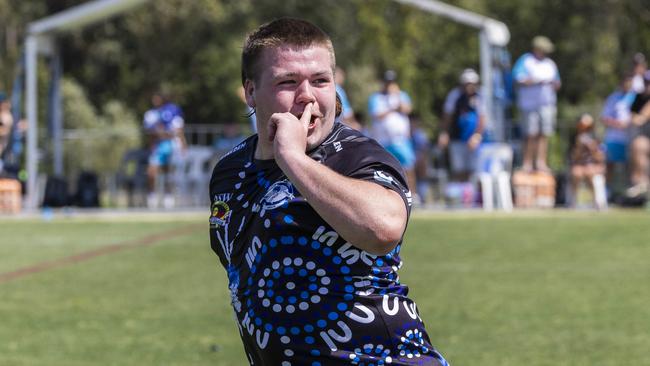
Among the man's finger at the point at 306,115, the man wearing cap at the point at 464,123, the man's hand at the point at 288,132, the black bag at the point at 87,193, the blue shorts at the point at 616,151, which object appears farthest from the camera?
the black bag at the point at 87,193

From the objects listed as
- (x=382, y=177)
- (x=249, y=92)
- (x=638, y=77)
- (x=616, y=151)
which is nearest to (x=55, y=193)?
(x=616, y=151)

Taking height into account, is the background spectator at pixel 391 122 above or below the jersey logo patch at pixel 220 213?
above

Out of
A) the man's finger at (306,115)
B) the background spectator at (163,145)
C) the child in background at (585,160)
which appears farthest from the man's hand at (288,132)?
the background spectator at (163,145)

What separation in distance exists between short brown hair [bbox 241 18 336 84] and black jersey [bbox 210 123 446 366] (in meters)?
0.27

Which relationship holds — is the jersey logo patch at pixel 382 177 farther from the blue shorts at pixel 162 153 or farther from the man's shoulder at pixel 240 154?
the blue shorts at pixel 162 153

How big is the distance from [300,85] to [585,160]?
1752cm

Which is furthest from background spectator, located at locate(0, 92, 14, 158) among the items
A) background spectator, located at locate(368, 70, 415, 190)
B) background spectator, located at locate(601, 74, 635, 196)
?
background spectator, located at locate(601, 74, 635, 196)

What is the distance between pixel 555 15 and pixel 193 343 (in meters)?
50.0

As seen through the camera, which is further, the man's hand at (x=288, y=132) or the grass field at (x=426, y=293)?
the grass field at (x=426, y=293)

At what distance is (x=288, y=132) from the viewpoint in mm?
3191

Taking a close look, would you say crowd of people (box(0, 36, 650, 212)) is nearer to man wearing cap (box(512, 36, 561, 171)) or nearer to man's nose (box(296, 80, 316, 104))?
man wearing cap (box(512, 36, 561, 171))

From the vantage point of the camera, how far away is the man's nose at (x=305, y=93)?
130 inches

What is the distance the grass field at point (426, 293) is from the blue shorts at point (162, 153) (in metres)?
4.85

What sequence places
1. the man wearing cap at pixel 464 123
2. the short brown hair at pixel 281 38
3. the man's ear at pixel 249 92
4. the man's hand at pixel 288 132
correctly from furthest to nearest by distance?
the man wearing cap at pixel 464 123 < the man's ear at pixel 249 92 < the short brown hair at pixel 281 38 < the man's hand at pixel 288 132
